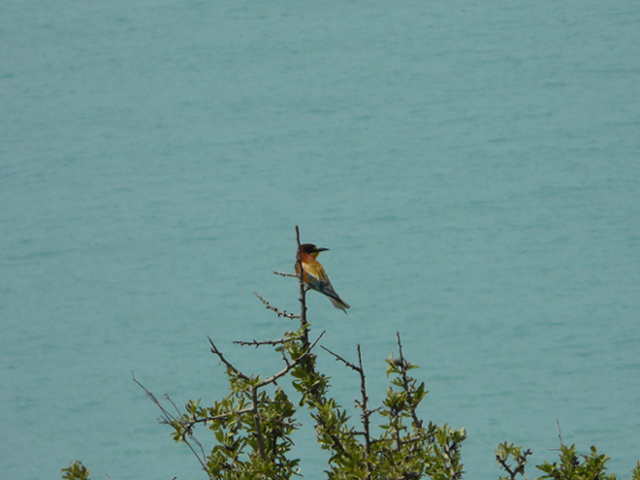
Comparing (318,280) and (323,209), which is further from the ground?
(323,209)

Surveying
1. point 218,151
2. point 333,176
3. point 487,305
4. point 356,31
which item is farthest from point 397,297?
point 356,31

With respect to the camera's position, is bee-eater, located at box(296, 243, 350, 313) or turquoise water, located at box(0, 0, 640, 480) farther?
turquoise water, located at box(0, 0, 640, 480)

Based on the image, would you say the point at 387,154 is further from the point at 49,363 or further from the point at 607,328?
the point at 49,363

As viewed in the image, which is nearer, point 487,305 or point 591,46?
point 487,305

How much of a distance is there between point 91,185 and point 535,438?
3.20 m

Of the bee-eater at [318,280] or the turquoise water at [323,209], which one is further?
the turquoise water at [323,209]

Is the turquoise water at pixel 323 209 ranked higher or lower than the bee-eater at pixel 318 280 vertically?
higher

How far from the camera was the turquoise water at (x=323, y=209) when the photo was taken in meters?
4.37

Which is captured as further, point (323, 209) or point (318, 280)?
point (323, 209)

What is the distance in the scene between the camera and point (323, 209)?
505 centimetres

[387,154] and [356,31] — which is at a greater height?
[356,31]

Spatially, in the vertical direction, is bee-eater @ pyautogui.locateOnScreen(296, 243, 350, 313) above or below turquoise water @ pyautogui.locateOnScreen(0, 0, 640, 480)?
below

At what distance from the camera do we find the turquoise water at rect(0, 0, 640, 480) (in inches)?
172

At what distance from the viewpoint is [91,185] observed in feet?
17.2
